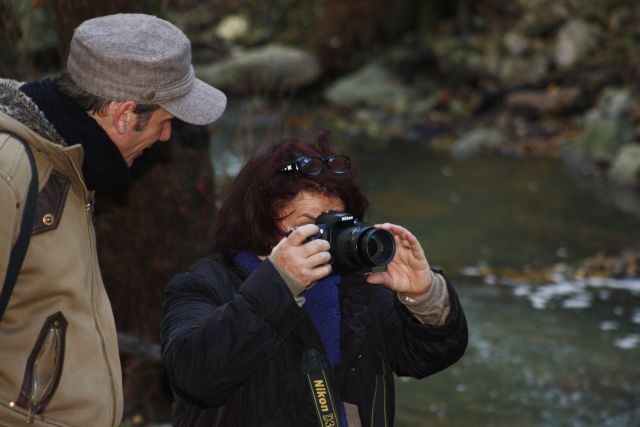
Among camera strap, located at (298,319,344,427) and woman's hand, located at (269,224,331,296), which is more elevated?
woman's hand, located at (269,224,331,296)

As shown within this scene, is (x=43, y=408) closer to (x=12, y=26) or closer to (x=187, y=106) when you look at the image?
(x=187, y=106)

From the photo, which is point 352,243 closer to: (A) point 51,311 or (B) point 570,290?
(A) point 51,311

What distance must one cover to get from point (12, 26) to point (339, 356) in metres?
3.15

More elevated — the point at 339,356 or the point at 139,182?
the point at 339,356

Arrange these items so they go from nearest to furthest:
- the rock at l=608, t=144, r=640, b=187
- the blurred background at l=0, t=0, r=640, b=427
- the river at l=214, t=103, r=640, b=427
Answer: the blurred background at l=0, t=0, r=640, b=427
the river at l=214, t=103, r=640, b=427
the rock at l=608, t=144, r=640, b=187

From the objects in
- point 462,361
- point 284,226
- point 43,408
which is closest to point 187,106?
point 284,226

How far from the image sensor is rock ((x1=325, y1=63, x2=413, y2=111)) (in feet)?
62.2

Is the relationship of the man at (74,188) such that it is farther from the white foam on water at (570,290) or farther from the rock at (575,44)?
the rock at (575,44)

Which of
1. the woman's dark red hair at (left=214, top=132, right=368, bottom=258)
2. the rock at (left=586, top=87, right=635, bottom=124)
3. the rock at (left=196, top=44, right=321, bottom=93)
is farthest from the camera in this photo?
the rock at (left=196, top=44, right=321, bottom=93)

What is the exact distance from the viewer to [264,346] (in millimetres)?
2469

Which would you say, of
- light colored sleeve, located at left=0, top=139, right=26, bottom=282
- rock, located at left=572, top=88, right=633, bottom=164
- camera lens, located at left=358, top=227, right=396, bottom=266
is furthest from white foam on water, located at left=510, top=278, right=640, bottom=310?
light colored sleeve, located at left=0, top=139, right=26, bottom=282

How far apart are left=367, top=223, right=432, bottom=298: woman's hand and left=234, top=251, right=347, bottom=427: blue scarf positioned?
114 millimetres

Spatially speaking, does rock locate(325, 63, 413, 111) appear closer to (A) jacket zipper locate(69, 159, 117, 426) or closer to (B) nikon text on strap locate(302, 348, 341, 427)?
(B) nikon text on strap locate(302, 348, 341, 427)

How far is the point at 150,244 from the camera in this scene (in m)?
5.14
